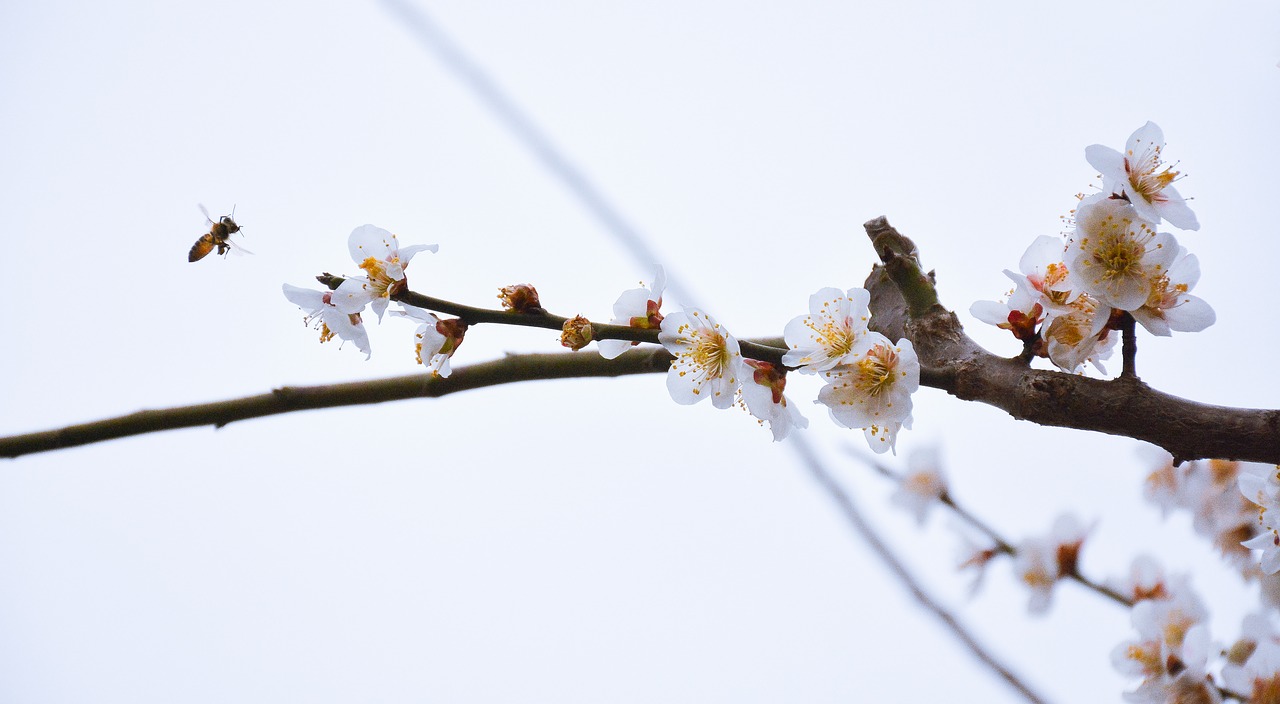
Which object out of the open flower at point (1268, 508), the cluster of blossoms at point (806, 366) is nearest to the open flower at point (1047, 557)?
the open flower at point (1268, 508)

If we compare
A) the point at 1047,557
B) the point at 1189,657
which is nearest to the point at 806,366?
the point at 1189,657

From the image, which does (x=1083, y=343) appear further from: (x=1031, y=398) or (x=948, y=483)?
(x=948, y=483)

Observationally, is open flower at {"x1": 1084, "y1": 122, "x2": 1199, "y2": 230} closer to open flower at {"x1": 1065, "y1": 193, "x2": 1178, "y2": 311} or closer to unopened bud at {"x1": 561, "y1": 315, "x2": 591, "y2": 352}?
open flower at {"x1": 1065, "y1": 193, "x2": 1178, "y2": 311}

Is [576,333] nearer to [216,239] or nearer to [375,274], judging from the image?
[375,274]

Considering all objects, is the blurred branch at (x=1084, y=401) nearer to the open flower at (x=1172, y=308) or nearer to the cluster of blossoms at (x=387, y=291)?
the open flower at (x=1172, y=308)

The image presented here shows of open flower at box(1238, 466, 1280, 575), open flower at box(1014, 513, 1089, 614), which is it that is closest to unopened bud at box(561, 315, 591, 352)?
open flower at box(1238, 466, 1280, 575)

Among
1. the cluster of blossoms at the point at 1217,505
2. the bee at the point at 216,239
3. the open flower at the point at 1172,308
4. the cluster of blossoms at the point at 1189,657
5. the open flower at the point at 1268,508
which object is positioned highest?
the bee at the point at 216,239
